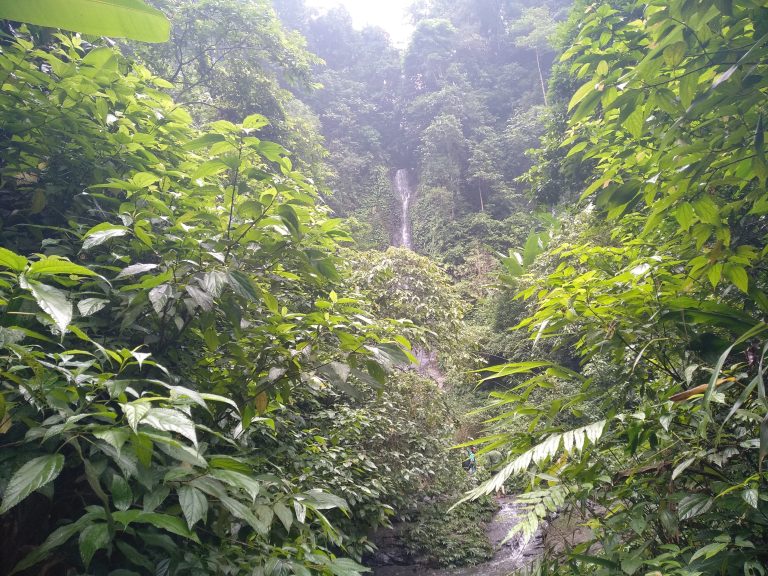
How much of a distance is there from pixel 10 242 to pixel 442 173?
17381 millimetres

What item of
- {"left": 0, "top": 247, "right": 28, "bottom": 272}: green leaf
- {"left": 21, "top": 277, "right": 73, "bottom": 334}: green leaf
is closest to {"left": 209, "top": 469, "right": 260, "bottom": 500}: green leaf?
{"left": 21, "top": 277, "right": 73, "bottom": 334}: green leaf

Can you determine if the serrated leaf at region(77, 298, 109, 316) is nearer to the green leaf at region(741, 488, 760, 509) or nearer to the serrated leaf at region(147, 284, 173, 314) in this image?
the serrated leaf at region(147, 284, 173, 314)

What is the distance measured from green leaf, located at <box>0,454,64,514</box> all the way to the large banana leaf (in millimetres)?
637

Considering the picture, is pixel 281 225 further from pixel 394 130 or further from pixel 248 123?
pixel 394 130

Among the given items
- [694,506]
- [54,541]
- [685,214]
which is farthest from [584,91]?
[54,541]

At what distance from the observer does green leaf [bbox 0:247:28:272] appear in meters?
0.74

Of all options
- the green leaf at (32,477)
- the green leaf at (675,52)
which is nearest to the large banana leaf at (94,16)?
the green leaf at (32,477)

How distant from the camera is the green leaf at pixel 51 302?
711 millimetres

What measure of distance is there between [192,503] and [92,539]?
17 centimetres

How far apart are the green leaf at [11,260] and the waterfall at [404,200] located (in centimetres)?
1695

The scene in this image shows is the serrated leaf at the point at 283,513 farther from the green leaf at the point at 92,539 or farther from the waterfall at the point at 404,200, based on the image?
the waterfall at the point at 404,200

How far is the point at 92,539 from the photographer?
29.8 inches

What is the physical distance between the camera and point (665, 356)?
116 cm

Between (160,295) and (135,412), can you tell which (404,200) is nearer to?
(160,295)
